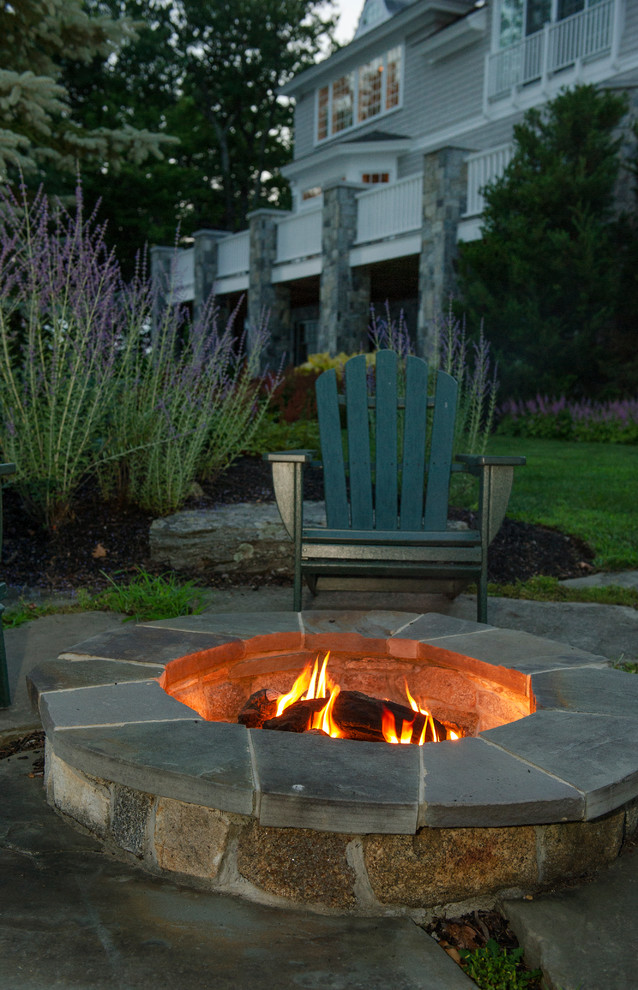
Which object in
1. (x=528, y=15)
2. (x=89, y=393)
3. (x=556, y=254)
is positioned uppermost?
(x=528, y=15)

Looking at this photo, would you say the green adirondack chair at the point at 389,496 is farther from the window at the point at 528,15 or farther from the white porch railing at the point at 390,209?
the window at the point at 528,15

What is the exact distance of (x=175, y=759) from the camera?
1759 millimetres

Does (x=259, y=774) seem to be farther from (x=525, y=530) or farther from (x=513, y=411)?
(x=513, y=411)

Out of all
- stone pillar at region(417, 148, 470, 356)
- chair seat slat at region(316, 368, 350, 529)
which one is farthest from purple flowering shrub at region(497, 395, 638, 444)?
chair seat slat at region(316, 368, 350, 529)

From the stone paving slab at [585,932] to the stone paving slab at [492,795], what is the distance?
16 cm

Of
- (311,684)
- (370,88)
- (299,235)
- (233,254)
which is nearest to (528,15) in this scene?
(370,88)

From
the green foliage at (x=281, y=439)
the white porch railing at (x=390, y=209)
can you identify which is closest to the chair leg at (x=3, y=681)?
the green foliage at (x=281, y=439)

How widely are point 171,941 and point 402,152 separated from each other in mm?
17508

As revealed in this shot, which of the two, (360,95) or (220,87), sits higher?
(220,87)

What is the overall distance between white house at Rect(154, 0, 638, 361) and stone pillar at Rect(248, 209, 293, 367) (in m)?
0.04

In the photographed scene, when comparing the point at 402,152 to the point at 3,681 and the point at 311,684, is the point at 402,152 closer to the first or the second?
the point at 311,684

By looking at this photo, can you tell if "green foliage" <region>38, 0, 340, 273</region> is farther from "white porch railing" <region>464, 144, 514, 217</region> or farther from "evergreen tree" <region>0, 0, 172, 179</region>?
"evergreen tree" <region>0, 0, 172, 179</region>

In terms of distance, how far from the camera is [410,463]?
3746 millimetres

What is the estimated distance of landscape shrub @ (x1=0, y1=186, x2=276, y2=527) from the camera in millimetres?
4508
